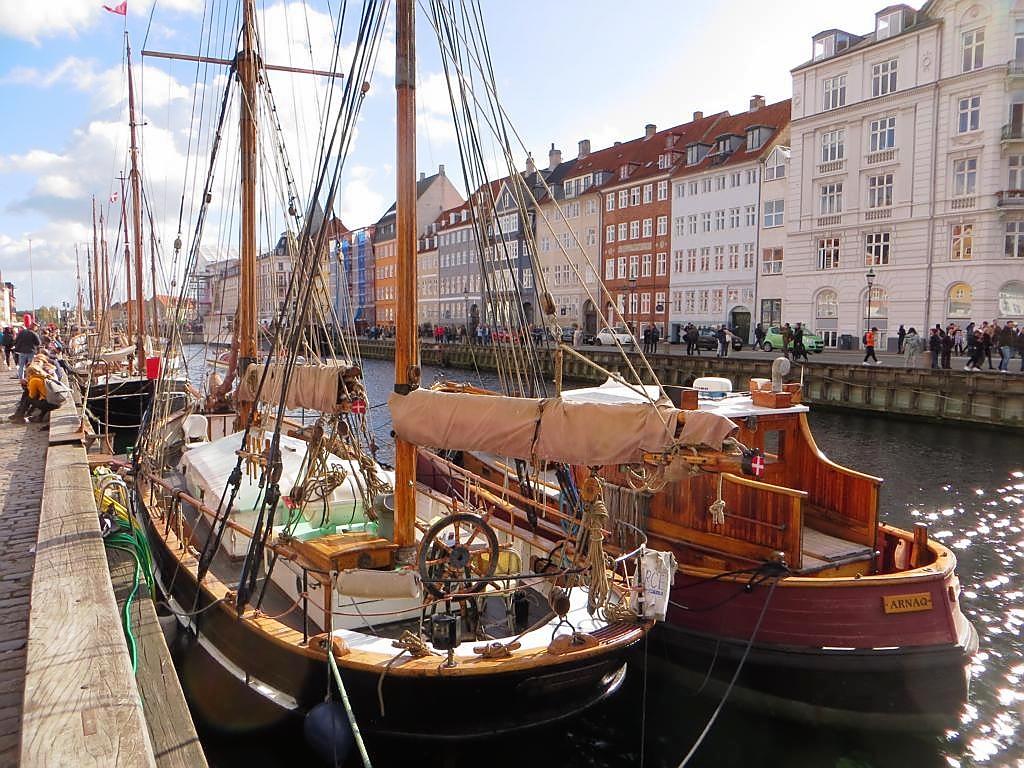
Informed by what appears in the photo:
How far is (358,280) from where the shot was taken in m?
91.1

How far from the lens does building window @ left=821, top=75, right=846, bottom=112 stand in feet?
129

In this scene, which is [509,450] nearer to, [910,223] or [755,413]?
[755,413]

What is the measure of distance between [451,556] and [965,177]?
3704cm

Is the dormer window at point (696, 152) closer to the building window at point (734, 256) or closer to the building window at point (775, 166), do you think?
the building window at point (775, 166)

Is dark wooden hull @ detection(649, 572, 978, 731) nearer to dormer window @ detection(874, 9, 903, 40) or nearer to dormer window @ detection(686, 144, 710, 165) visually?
dormer window @ detection(874, 9, 903, 40)

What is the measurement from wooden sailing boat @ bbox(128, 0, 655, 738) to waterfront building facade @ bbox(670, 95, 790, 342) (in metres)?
40.4

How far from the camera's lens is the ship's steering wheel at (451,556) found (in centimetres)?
623

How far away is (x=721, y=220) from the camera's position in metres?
47.8

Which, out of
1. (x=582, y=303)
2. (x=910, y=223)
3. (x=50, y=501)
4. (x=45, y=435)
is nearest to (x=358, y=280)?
(x=582, y=303)

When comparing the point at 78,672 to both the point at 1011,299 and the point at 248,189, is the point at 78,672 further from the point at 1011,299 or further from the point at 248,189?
the point at 1011,299

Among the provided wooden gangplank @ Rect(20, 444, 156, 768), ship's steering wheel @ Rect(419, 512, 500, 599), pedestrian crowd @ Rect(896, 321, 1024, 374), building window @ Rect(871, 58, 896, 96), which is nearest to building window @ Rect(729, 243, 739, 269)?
building window @ Rect(871, 58, 896, 96)

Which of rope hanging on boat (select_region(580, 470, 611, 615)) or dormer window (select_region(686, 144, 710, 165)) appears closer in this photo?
rope hanging on boat (select_region(580, 470, 611, 615))

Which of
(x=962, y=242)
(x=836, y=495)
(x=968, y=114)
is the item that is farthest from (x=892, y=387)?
(x=836, y=495)

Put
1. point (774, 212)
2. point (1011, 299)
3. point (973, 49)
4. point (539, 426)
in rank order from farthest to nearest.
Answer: point (774, 212)
point (973, 49)
point (1011, 299)
point (539, 426)
